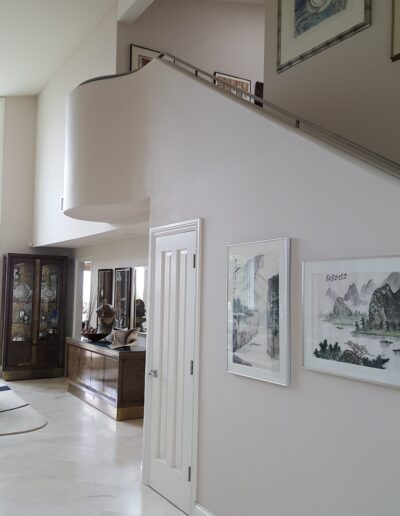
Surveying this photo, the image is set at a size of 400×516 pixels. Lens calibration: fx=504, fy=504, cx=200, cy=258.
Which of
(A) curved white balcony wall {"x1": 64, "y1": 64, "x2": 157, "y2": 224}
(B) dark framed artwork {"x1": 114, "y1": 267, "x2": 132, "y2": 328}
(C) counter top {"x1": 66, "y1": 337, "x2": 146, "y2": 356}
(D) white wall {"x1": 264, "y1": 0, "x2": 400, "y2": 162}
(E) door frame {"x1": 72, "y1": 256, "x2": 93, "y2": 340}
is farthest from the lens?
(E) door frame {"x1": 72, "y1": 256, "x2": 93, "y2": 340}

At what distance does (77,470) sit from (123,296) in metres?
3.30

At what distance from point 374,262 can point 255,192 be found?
108 centimetres

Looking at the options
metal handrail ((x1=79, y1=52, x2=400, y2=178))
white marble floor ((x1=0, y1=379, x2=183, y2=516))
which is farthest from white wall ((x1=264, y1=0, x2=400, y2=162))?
white marble floor ((x1=0, y1=379, x2=183, y2=516))

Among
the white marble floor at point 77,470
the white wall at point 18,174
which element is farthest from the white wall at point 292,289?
the white wall at point 18,174

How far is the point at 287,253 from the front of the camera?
2947 mm

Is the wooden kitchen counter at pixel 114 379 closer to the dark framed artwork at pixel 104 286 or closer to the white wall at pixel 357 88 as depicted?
the dark framed artwork at pixel 104 286

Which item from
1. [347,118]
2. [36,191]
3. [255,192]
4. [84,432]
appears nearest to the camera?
[255,192]

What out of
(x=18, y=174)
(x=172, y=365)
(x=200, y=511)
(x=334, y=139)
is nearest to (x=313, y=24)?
(x=334, y=139)

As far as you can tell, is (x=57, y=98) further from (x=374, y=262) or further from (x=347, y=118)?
(x=374, y=262)

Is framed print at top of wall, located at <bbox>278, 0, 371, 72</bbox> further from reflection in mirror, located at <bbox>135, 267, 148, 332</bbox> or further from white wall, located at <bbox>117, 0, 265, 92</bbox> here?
reflection in mirror, located at <bbox>135, 267, 148, 332</bbox>

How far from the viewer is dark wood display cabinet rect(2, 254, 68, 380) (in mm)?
9297

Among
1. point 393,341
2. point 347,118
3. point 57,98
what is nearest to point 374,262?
point 393,341

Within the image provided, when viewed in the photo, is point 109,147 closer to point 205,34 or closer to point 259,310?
point 259,310

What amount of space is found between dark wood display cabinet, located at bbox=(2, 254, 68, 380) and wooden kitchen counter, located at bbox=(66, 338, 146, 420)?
2441mm
